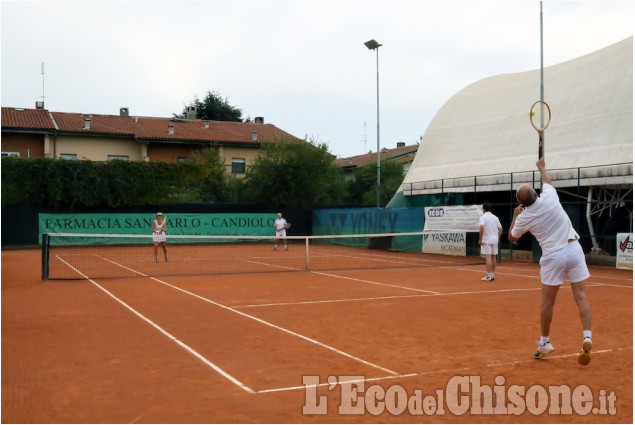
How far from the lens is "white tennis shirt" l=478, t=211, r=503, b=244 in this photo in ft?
48.2

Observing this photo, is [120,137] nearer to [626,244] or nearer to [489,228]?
[489,228]

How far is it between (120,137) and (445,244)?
24730 millimetres

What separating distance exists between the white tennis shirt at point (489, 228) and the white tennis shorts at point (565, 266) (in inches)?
323

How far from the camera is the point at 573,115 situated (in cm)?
2322

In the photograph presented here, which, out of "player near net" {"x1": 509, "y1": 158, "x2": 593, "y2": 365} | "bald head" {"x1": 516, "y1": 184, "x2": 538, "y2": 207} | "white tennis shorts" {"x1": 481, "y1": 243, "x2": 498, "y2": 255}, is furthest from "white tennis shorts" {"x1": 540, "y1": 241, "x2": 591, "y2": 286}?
"white tennis shorts" {"x1": 481, "y1": 243, "x2": 498, "y2": 255}

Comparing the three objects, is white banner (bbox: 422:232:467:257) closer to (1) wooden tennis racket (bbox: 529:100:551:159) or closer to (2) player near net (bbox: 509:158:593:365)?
(1) wooden tennis racket (bbox: 529:100:551:159)

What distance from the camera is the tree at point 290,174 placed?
3612 cm

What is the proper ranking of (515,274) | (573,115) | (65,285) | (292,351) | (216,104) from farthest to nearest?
(216,104), (573,115), (515,274), (65,285), (292,351)

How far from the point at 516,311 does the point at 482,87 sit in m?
22.9

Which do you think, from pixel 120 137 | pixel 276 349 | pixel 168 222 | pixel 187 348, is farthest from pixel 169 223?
pixel 276 349

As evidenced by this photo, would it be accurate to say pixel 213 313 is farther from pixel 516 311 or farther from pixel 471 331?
pixel 516 311

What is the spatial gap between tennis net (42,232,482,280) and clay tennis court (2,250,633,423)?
4.02 m

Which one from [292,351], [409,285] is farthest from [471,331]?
[409,285]

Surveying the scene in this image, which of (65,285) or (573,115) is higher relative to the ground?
(573,115)
